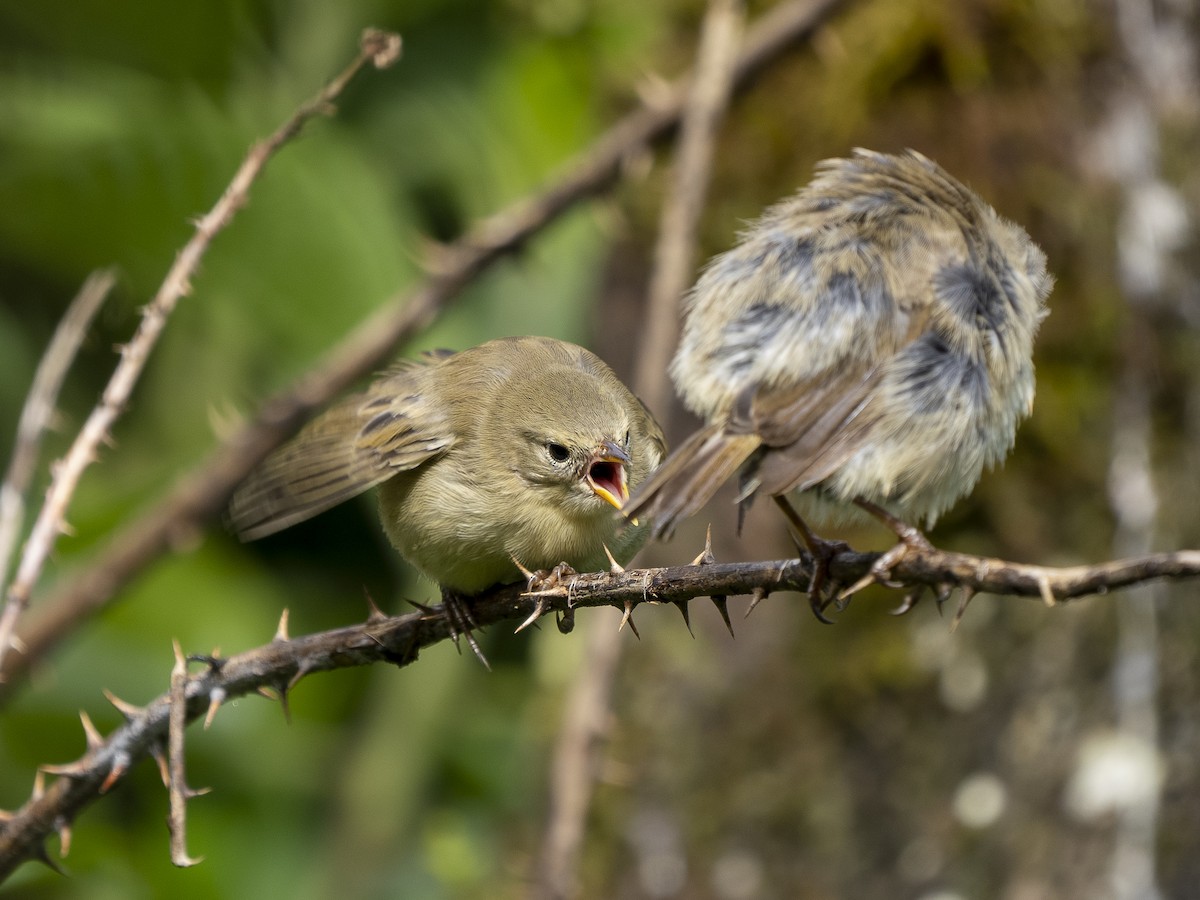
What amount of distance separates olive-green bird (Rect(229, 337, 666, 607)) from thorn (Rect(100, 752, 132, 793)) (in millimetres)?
618

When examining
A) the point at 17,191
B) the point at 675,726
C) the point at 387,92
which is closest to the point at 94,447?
the point at 675,726

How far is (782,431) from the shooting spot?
274 centimetres

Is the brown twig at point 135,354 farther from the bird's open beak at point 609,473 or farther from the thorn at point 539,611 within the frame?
the bird's open beak at point 609,473

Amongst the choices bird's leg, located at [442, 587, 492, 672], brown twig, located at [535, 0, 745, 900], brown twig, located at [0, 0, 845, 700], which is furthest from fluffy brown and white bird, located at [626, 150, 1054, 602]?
brown twig, located at [0, 0, 845, 700]

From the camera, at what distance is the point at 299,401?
13.4 ft

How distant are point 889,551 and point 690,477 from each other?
41cm

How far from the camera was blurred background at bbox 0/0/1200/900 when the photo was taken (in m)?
5.32

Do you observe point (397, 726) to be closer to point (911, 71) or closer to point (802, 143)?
point (802, 143)

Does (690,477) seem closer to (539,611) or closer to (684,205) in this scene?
(539,611)

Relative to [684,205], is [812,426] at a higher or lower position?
lower

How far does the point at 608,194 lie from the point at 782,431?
1.98 m

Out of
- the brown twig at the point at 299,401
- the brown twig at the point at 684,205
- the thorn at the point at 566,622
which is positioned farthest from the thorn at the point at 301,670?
the brown twig at the point at 299,401

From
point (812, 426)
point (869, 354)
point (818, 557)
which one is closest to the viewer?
point (818, 557)

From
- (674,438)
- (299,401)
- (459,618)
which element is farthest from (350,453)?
(674,438)
